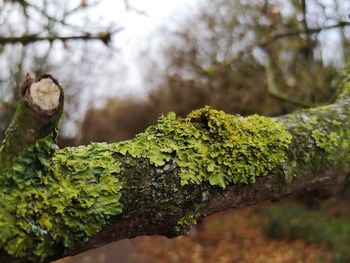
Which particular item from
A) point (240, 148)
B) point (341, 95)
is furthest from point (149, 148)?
point (341, 95)

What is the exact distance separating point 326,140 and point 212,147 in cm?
57

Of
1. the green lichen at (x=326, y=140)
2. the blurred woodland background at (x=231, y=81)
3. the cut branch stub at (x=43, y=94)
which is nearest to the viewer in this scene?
A: the cut branch stub at (x=43, y=94)

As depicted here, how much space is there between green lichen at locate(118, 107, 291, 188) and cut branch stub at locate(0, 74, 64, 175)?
0.33m

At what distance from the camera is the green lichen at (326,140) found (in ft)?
6.63

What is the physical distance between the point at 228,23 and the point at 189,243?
4.87 m

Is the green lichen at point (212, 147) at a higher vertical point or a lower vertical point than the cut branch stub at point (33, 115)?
lower

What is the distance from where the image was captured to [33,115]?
4.73ft

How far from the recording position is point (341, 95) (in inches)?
94.2

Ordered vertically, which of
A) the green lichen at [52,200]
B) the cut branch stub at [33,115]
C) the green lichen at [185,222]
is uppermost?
the cut branch stub at [33,115]

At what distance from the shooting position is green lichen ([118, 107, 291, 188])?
5.68 ft

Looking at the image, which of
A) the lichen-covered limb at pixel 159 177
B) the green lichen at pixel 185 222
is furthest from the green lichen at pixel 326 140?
the green lichen at pixel 185 222

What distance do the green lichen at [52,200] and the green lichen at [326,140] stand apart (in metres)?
0.91

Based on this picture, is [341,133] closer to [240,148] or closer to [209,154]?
[240,148]

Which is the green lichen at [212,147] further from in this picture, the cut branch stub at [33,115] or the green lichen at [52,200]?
the cut branch stub at [33,115]
